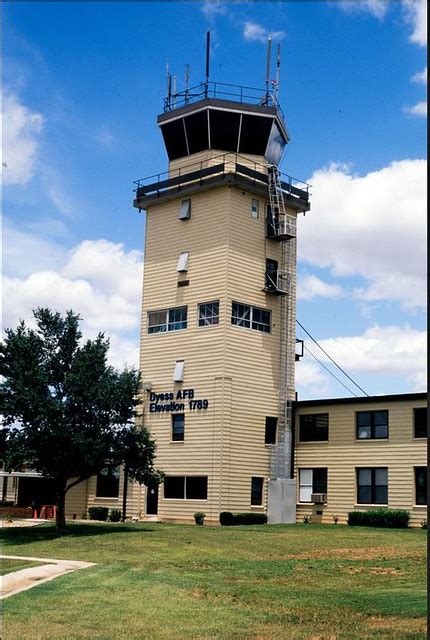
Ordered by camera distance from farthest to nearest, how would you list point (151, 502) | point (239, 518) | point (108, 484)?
point (108, 484) → point (151, 502) → point (239, 518)

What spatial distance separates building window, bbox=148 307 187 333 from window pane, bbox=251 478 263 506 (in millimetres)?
9985

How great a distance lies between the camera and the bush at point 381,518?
150 ft

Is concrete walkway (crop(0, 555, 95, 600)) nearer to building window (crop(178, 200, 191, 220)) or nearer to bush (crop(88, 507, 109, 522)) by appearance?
bush (crop(88, 507, 109, 522))

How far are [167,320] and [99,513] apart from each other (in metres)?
12.3

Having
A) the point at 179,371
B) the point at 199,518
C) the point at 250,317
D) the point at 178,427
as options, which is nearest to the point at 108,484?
the point at 178,427

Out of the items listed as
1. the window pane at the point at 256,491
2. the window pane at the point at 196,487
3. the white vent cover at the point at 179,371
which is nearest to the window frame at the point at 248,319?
the white vent cover at the point at 179,371

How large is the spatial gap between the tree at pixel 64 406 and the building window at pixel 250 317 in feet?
39.5

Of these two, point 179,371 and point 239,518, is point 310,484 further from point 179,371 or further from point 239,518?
point 179,371

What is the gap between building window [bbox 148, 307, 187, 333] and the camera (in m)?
51.7

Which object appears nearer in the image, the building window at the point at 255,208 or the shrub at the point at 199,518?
the shrub at the point at 199,518

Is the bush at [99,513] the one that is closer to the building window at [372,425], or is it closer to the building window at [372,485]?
the building window at [372,485]

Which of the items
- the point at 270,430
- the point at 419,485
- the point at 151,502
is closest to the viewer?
the point at 419,485

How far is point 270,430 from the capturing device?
168 ft

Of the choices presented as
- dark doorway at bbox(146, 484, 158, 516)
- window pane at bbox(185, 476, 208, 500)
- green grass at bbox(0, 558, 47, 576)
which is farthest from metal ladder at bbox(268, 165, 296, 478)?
green grass at bbox(0, 558, 47, 576)
